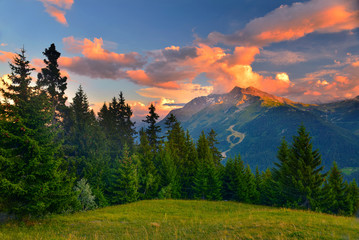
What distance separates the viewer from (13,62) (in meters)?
28.1

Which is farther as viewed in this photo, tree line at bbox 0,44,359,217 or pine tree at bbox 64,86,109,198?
pine tree at bbox 64,86,109,198

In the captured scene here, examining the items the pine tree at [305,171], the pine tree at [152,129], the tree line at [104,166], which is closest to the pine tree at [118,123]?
the tree line at [104,166]

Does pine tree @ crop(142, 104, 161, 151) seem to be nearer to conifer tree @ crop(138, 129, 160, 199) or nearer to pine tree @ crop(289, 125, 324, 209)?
conifer tree @ crop(138, 129, 160, 199)

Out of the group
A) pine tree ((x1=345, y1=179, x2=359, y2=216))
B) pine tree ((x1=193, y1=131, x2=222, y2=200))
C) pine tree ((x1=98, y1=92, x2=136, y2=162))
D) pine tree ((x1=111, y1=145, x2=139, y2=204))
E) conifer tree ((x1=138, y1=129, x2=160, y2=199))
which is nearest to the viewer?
pine tree ((x1=111, y1=145, x2=139, y2=204))

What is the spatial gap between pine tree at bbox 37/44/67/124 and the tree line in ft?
0.60

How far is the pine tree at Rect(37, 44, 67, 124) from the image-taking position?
127ft

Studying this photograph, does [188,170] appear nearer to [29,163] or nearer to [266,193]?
[266,193]

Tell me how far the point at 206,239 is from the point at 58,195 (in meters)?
13.8

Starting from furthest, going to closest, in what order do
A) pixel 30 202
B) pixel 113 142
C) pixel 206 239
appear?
1. pixel 113 142
2. pixel 30 202
3. pixel 206 239

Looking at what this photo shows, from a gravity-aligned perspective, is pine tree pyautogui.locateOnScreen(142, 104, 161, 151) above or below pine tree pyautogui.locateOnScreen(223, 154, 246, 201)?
above

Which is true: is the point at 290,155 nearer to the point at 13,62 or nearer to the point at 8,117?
the point at 8,117

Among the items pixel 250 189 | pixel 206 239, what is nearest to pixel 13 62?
pixel 206 239

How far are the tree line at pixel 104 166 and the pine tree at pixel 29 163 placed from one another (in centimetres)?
7

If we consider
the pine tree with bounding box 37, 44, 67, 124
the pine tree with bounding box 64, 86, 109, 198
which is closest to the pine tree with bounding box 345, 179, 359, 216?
the pine tree with bounding box 64, 86, 109, 198
